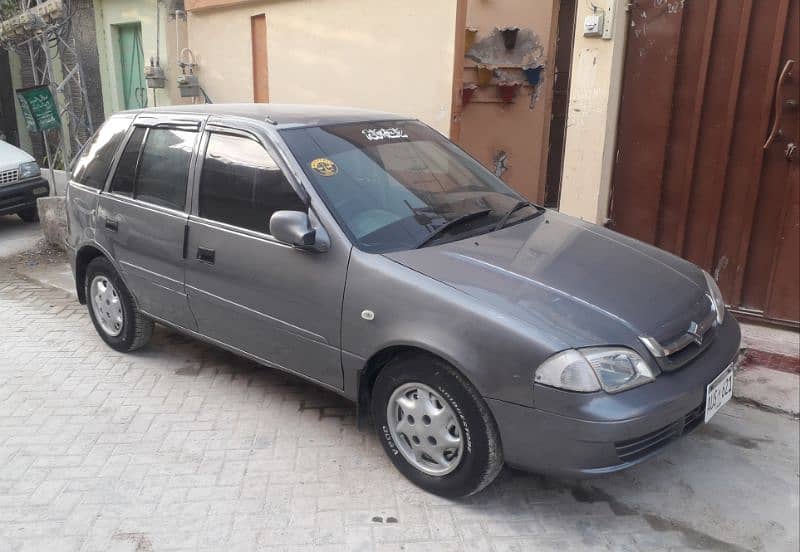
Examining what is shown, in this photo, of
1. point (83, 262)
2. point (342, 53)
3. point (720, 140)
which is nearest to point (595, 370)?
point (720, 140)

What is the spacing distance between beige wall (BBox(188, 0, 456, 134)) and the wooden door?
1.88m

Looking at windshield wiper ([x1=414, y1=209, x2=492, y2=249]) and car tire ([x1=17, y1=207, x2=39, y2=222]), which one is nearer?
windshield wiper ([x1=414, y1=209, x2=492, y2=249])

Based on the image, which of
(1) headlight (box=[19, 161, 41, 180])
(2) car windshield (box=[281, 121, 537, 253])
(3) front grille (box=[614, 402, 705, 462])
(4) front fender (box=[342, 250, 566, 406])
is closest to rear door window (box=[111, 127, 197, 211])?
(2) car windshield (box=[281, 121, 537, 253])

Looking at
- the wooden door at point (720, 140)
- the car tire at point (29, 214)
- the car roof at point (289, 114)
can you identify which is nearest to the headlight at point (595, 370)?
the car roof at point (289, 114)

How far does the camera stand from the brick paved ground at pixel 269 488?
2.95 metres

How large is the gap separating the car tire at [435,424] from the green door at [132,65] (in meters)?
9.25

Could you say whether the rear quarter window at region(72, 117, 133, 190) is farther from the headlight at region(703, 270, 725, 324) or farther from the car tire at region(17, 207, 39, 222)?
the car tire at region(17, 207, 39, 222)

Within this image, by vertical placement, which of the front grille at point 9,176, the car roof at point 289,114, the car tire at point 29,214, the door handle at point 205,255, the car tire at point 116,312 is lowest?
the car tire at point 29,214

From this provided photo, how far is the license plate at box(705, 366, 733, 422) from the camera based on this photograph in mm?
2959

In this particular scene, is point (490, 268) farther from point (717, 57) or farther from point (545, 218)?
point (717, 57)

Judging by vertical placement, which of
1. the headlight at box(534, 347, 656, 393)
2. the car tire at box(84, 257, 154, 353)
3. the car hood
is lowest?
the car tire at box(84, 257, 154, 353)

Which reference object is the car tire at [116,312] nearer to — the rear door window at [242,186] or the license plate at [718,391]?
the rear door window at [242,186]

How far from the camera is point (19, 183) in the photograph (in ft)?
29.1

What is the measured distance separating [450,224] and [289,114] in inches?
47.8
